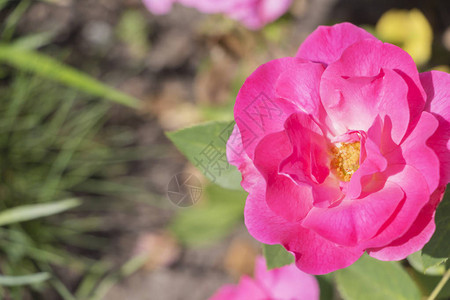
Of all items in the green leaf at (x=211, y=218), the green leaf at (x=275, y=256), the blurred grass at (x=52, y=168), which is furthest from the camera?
the blurred grass at (x=52, y=168)

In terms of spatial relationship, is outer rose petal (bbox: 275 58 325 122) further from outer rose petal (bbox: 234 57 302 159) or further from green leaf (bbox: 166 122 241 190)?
green leaf (bbox: 166 122 241 190)

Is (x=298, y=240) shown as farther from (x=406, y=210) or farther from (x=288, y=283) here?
(x=288, y=283)

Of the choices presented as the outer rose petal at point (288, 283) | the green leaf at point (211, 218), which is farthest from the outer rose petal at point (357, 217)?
the green leaf at point (211, 218)

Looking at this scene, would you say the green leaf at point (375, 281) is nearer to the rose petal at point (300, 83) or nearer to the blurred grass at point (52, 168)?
the rose petal at point (300, 83)

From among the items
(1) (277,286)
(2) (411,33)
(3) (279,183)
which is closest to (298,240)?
(3) (279,183)

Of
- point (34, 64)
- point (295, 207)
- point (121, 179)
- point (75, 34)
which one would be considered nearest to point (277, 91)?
point (295, 207)

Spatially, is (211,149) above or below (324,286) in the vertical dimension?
above
